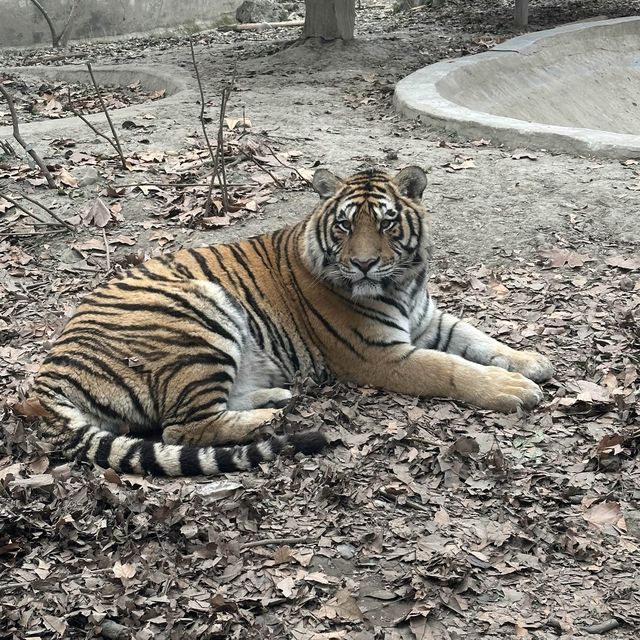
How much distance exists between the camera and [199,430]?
4.19 metres

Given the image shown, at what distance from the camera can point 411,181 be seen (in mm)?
4750

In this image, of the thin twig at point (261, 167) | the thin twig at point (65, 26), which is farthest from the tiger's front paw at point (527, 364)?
the thin twig at point (65, 26)

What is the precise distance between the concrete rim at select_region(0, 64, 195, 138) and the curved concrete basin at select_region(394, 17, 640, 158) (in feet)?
9.07

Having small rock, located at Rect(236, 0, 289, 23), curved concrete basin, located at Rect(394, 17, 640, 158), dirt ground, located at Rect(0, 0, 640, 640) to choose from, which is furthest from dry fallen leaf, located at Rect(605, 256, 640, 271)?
small rock, located at Rect(236, 0, 289, 23)

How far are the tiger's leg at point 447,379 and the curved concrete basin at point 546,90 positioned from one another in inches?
159

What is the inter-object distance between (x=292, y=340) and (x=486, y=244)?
2.22 m

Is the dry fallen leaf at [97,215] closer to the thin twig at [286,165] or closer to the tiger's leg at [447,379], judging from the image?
the thin twig at [286,165]

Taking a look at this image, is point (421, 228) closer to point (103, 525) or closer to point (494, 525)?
point (494, 525)

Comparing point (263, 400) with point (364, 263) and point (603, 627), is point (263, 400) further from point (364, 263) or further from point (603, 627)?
point (603, 627)

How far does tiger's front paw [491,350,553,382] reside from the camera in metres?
4.68

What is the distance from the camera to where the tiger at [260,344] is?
162 inches

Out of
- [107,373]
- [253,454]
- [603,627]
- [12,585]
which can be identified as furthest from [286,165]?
[603,627]

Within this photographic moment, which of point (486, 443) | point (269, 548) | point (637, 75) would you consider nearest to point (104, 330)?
point (269, 548)

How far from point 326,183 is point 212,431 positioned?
1.49m
